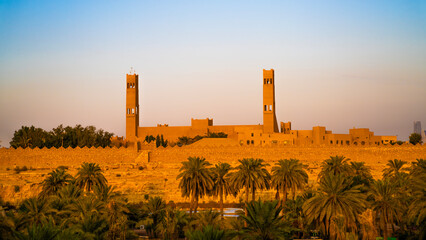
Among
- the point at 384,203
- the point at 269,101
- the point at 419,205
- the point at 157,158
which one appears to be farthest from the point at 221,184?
the point at 269,101

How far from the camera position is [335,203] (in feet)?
100

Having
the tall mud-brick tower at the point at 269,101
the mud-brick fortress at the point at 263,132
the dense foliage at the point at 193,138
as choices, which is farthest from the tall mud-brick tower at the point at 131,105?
the tall mud-brick tower at the point at 269,101

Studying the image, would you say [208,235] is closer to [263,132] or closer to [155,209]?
[155,209]

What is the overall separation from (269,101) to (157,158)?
25.6 meters

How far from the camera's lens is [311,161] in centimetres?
6556

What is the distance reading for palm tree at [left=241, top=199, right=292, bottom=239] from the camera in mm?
25438

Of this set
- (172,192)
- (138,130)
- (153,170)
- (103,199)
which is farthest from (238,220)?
(138,130)

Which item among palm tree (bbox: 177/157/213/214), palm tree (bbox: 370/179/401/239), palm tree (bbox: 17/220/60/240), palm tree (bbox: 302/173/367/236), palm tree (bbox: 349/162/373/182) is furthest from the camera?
palm tree (bbox: 349/162/373/182)

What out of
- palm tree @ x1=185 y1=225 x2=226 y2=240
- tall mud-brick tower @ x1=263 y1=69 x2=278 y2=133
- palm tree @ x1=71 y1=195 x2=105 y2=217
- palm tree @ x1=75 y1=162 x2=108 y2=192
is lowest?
palm tree @ x1=185 y1=225 x2=226 y2=240

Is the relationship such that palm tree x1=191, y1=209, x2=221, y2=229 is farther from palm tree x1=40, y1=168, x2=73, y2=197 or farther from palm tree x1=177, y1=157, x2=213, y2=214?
palm tree x1=40, y1=168, x2=73, y2=197

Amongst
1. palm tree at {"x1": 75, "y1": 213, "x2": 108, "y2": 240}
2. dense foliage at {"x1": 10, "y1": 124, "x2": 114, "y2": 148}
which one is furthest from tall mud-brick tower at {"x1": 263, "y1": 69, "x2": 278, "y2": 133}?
palm tree at {"x1": 75, "y1": 213, "x2": 108, "y2": 240}

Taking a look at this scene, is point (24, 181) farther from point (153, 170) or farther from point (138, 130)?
point (138, 130)

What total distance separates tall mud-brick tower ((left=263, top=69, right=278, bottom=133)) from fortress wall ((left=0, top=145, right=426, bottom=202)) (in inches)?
710

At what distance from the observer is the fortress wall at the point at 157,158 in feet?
201
